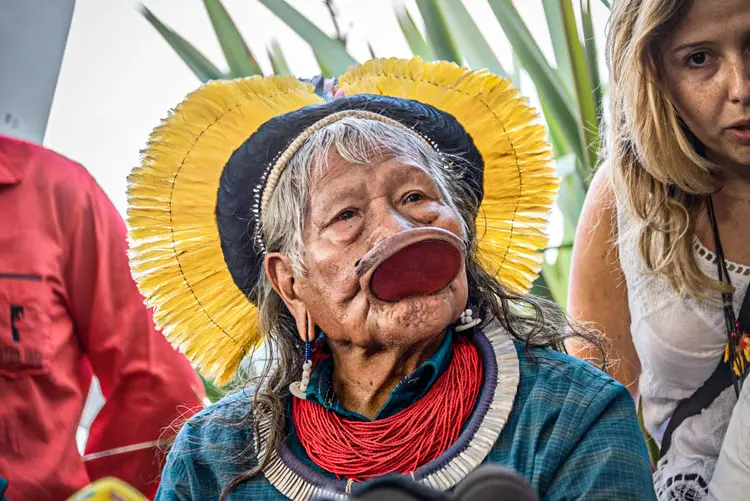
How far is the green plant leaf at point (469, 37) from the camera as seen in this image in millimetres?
3348

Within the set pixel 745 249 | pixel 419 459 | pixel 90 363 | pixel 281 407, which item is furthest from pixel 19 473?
pixel 745 249

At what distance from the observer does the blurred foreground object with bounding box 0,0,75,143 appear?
2953 mm

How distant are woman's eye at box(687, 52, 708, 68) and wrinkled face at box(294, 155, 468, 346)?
53 centimetres

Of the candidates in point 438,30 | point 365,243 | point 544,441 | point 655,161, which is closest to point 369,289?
point 365,243

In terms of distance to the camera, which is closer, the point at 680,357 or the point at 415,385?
the point at 415,385

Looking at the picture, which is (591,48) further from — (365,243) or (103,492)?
(103,492)

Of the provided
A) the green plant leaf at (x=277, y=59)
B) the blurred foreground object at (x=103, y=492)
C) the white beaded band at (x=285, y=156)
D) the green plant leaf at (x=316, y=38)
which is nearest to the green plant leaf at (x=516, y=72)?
the green plant leaf at (x=316, y=38)

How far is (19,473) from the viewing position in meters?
2.45

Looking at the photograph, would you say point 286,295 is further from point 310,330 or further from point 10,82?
point 10,82

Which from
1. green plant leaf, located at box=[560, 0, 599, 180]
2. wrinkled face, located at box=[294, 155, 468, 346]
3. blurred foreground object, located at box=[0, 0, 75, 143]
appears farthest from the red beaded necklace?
blurred foreground object, located at box=[0, 0, 75, 143]

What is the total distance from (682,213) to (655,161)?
0.12m

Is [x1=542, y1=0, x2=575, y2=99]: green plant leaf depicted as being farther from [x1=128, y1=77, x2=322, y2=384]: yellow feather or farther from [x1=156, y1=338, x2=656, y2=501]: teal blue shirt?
[x1=156, y1=338, x2=656, y2=501]: teal blue shirt

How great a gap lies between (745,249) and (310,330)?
88 centimetres

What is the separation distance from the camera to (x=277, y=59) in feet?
11.6
